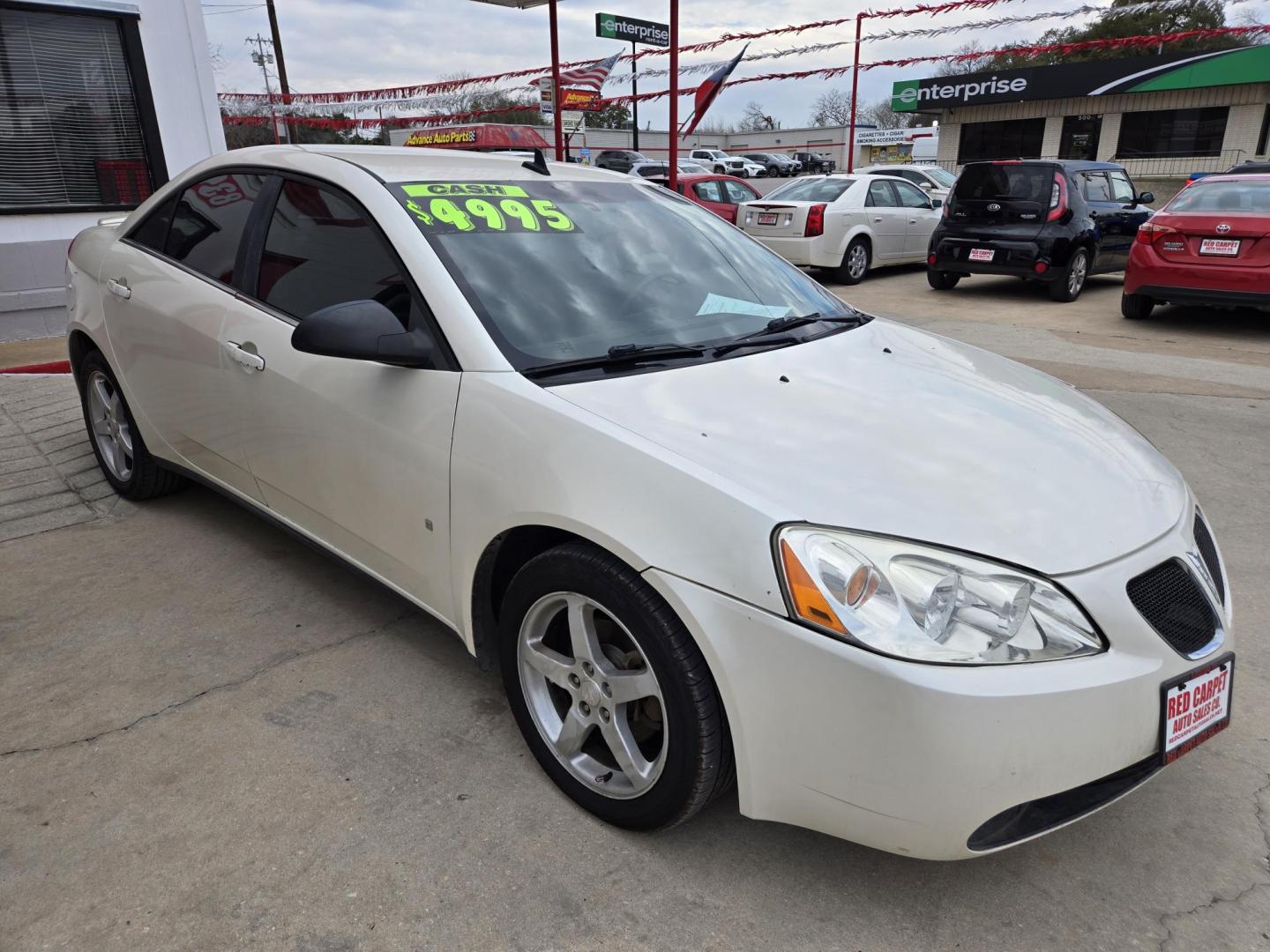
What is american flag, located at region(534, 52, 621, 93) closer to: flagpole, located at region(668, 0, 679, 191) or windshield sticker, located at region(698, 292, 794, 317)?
flagpole, located at region(668, 0, 679, 191)

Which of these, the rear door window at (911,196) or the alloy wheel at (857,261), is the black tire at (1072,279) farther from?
the rear door window at (911,196)

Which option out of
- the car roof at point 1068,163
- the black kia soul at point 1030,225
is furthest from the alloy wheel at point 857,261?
the car roof at point 1068,163

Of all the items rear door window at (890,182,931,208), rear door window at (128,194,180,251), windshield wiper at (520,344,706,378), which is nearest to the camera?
windshield wiper at (520,344,706,378)

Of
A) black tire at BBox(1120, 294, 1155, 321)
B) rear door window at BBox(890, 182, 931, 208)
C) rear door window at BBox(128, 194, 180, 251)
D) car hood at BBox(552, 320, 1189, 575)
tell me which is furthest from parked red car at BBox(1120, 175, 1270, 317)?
rear door window at BBox(128, 194, 180, 251)

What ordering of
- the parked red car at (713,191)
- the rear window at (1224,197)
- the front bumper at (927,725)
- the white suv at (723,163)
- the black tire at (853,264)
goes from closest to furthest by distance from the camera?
the front bumper at (927,725)
the rear window at (1224,197)
the black tire at (853,264)
the parked red car at (713,191)
the white suv at (723,163)

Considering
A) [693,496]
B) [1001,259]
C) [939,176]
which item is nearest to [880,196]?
[1001,259]

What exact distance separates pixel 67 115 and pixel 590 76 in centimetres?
1507

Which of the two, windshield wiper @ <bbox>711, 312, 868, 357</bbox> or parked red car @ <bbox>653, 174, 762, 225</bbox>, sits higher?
windshield wiper @ <bbox>711, 312, 868, 357</bbox>

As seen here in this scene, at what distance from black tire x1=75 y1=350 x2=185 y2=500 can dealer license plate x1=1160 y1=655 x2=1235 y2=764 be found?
392cm

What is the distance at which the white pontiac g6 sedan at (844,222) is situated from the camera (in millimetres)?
11742

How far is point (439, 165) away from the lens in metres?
3.07

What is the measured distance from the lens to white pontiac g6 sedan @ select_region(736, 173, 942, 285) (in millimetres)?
11742

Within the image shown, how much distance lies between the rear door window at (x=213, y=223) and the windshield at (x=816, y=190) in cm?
972

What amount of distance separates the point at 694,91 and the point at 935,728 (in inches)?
759
